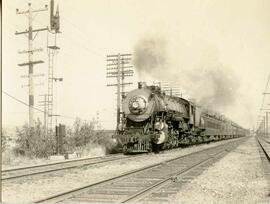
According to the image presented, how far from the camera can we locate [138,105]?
18.0m

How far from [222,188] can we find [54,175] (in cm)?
398

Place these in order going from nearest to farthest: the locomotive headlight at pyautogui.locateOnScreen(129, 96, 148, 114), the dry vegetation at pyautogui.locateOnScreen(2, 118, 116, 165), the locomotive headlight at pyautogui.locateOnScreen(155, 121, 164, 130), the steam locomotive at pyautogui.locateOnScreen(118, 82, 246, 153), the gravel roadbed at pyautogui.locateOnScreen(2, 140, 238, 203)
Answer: the gravel roadbed at pyautogui.locateOnScreen(2, 140, 238, 203) → the dry vegetation at pyautogui.locateOnScreen(2, 118, 116, 165) → the steam locomotive at pyautogui.locateOnScreen(118, 82, 246, 153) → the locomotive headlight at pyautogui.locateOnScreen(155, 121, 164, 130) → the locomotive headlight at pyautogui.locateOnScreen(129, 96, 148, 114)

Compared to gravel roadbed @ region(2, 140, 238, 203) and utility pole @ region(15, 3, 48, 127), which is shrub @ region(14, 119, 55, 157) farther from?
gravel roadbed @ region(2, 140, 238, 203)

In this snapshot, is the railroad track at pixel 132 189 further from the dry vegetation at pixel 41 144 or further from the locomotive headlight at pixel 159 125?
the locomotive headlight at pixel 159 125

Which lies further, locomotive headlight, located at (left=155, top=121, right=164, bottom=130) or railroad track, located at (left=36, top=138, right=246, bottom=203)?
locomotive headlight, located at (left=155, top=121, right=164, bottom=130)

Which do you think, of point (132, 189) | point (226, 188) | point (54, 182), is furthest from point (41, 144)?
point (226, 188)

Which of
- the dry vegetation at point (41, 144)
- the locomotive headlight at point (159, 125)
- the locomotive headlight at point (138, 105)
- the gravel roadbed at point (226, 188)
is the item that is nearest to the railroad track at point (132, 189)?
the gravel roadbed at point (226, 188)

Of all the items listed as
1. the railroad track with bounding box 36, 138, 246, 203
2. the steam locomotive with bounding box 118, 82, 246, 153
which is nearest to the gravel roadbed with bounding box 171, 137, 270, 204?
the railroad track with bounding box 36, 138, 246, 203

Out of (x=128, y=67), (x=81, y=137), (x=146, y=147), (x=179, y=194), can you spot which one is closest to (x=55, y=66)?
(x=81, y=137)

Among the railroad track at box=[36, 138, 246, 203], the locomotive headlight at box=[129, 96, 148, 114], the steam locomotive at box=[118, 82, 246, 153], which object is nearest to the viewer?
the railroad track at box=[36, 138, 246, 203]

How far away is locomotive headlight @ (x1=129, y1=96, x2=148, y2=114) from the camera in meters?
18.0

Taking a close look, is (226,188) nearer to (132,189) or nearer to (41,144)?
(132,189)

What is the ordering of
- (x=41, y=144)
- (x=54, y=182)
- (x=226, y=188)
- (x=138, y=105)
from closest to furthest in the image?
(x=226, y=188) < (x=54, y=182) < (x=41, y=144) < (x=138, y=105)

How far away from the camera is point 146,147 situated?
18.0m
